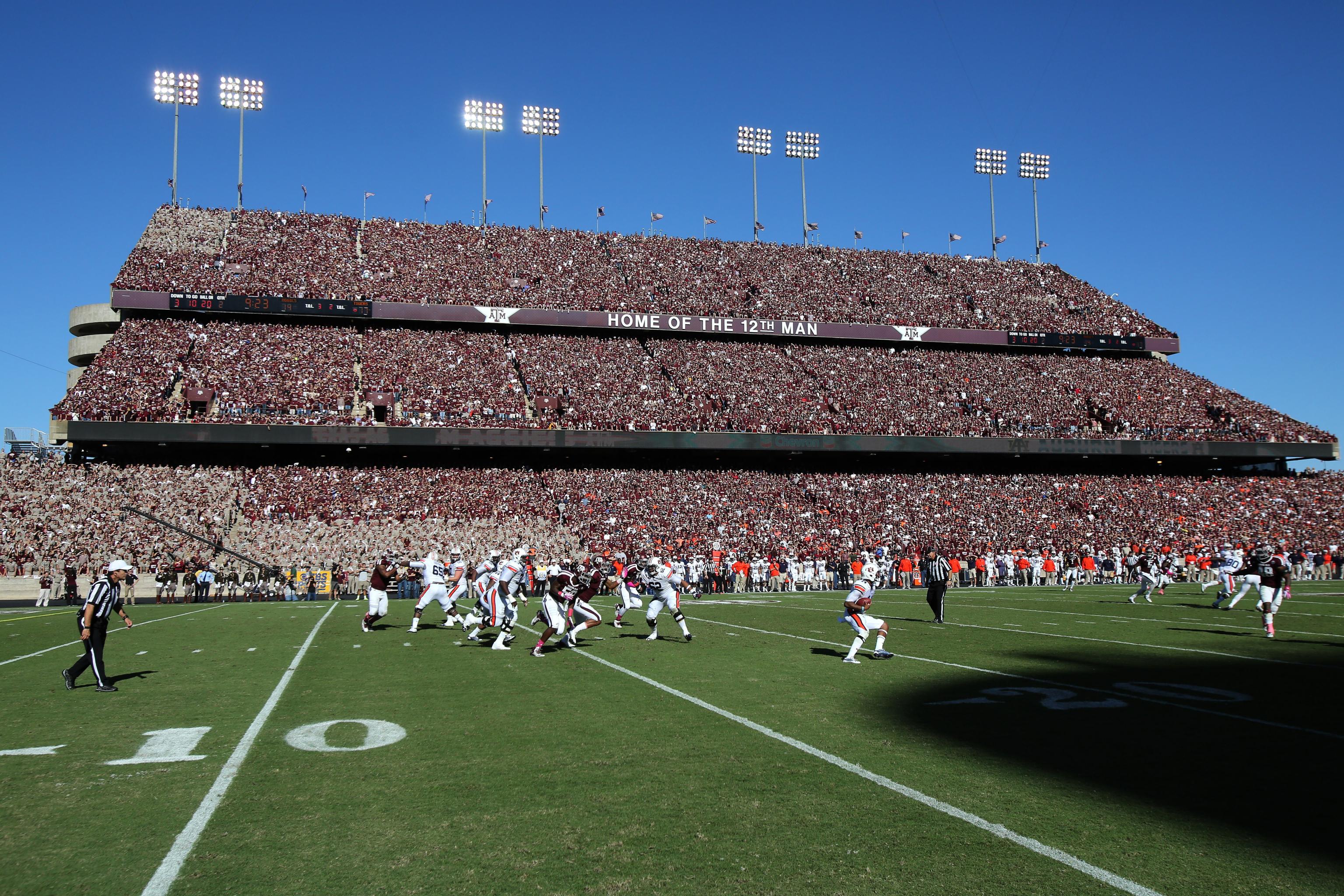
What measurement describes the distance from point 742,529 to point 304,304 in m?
24.8

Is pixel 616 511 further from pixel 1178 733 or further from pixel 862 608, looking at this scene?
pixel 1178 733

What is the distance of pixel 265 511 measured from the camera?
36.7 m

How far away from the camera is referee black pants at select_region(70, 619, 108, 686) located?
1089 cm

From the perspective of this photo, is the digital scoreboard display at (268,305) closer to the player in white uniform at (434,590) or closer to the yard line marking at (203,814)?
the player in white uniform at (434,590)

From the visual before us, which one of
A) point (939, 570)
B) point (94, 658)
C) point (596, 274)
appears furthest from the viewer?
point (596, 274)

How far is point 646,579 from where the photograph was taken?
52.3 ft

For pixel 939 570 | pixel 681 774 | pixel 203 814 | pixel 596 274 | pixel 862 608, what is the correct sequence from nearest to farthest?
pixel 203 814, pixel 681 774, pixel 862 608, pixel 939 570, pixel 596 274

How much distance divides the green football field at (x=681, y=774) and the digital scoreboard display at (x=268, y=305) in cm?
3443

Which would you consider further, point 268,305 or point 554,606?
point 268,305

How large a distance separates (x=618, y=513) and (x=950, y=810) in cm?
3330

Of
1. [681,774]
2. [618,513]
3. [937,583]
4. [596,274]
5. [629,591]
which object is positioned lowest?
[681,774]

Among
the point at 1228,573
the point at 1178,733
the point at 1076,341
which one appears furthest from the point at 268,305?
the point at 1178,733

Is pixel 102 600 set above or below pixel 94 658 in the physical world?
above

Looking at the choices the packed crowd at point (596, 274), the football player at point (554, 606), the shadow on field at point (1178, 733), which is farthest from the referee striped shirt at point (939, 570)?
the packed crowd at point (596, 274)
